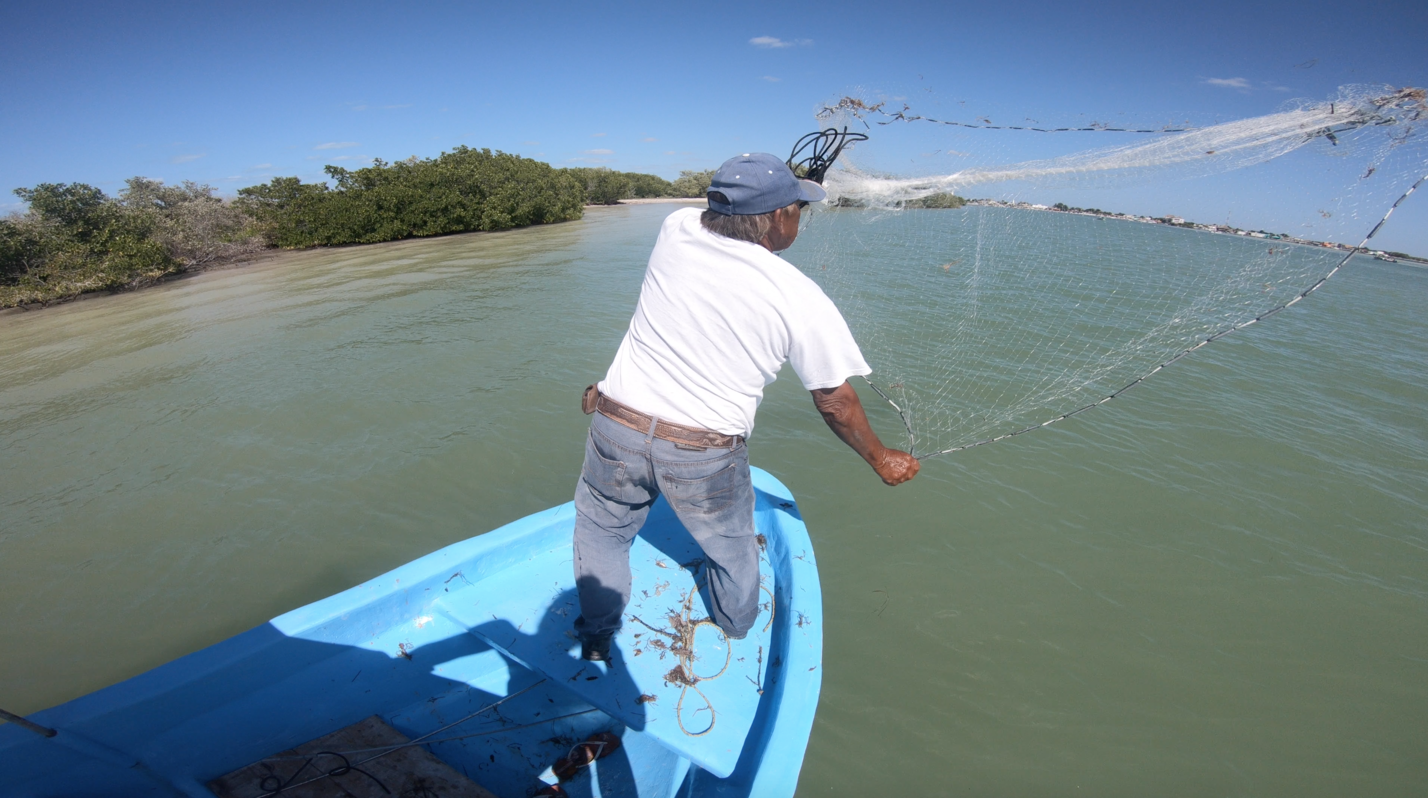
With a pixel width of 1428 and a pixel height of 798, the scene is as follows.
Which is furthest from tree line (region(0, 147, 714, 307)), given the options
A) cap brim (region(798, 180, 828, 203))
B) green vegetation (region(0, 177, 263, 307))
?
A: cap brim (region(798, 180, 828, 203))

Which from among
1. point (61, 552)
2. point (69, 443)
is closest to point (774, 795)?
point (61, 552)

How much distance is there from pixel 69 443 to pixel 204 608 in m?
4.81

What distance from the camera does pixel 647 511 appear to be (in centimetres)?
231

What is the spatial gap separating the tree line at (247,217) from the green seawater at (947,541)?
10150 mm

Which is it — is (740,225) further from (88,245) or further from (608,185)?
(608,185)

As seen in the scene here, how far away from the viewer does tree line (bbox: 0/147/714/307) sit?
679 inches

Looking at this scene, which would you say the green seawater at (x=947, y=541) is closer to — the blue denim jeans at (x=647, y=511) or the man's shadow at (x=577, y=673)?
the man's shadow at (x=577, y=673)

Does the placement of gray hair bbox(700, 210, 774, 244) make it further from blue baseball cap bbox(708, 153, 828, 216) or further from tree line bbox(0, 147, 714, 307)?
tree line bbox(0, 147, 714, 307)

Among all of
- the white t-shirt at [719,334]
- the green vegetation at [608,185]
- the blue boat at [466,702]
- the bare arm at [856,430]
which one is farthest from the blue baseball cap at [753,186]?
the green vegetation at [608,185]

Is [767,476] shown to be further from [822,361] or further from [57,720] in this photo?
[57,720]

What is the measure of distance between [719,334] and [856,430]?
0.67 metres

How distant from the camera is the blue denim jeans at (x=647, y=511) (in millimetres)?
2020

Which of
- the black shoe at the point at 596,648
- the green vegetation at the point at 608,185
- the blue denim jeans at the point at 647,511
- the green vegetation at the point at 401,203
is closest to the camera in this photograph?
the blue denim jeans at the point at 647,511

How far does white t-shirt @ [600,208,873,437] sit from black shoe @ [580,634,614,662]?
4.13 ft
